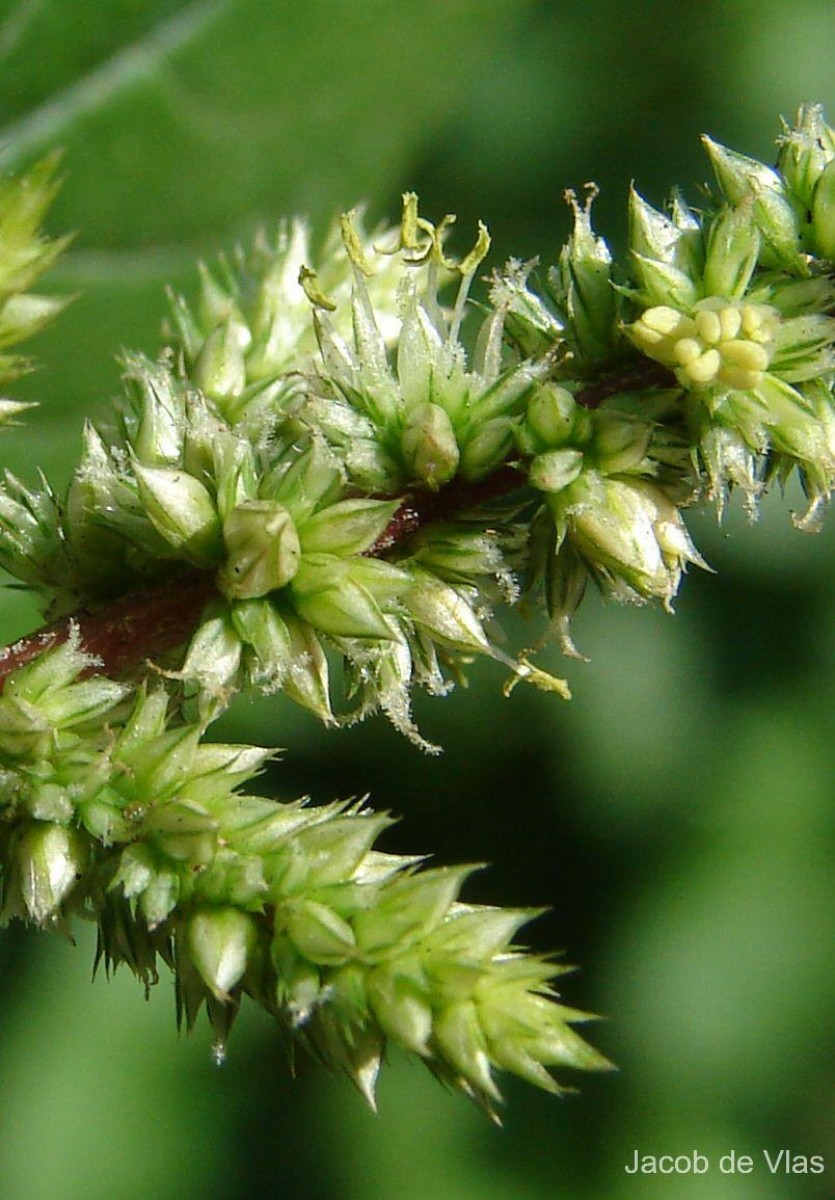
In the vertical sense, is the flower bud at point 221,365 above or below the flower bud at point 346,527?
above

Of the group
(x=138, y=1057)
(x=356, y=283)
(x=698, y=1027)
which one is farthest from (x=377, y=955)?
(x=698, y=1027)

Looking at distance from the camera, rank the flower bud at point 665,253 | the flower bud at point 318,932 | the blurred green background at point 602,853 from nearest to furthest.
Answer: the flower bud at point 318,932 < the flower bud at point 665,253 < the blurred green background at point 602,853

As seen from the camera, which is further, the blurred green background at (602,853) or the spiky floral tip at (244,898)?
the blurred green background at (602,853)

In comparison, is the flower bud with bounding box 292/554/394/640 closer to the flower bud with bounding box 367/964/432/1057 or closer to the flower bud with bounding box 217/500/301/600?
the flower bud with bounding box 217/500/301/600

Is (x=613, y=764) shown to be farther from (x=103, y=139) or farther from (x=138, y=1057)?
(x=103, y=139)

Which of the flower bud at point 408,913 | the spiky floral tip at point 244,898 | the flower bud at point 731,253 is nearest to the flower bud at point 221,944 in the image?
the spiky floral tip at point 244,898

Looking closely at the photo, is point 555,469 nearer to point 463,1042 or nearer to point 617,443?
point 617,443

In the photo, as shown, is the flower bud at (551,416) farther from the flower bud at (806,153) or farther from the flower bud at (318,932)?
the flower bud at (318,932)

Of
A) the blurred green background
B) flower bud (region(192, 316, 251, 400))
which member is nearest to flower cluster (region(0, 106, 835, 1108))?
flower bud (region(192, 316, 251, 400))
